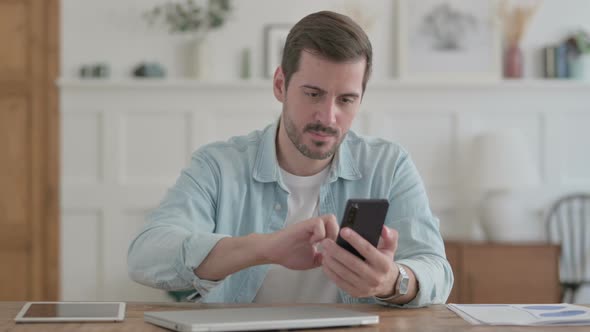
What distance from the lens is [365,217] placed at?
1.39m

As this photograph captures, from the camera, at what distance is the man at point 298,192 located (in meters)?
1.67

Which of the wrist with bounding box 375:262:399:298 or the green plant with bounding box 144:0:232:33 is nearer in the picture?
the wrist with bounding box 375:262:399:298

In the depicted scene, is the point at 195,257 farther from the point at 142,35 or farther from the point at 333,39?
the point at 142,35

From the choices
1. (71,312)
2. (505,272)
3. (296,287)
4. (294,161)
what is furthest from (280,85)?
(505,272)

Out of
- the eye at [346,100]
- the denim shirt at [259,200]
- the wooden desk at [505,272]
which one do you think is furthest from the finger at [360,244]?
the wooden desk at [505,272]

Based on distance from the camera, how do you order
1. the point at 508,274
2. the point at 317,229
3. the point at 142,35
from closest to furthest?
1. the point at 317,229
2. the point at 508,274
3. the point at 142,35

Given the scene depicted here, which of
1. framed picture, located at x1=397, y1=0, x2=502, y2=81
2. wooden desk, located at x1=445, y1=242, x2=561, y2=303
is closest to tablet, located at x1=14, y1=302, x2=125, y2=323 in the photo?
wooden desk, located at x1=445, y1=242, x2=561, y2=303

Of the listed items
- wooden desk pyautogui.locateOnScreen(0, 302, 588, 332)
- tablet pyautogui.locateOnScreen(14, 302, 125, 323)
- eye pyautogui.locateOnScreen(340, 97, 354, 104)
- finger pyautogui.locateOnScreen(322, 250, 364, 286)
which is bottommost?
wooden desk pyautogui.locateOnScreen(0, 302, 588, 332)

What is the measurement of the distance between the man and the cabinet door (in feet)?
7.00

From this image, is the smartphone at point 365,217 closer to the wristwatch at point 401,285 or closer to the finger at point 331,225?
the finger at point 331,225

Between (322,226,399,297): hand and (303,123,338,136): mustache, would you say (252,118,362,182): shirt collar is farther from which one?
(322,226,399,297): hand

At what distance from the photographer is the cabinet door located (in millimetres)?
4012

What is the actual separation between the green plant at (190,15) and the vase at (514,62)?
1.56 metres

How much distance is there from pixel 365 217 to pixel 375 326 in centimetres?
18
